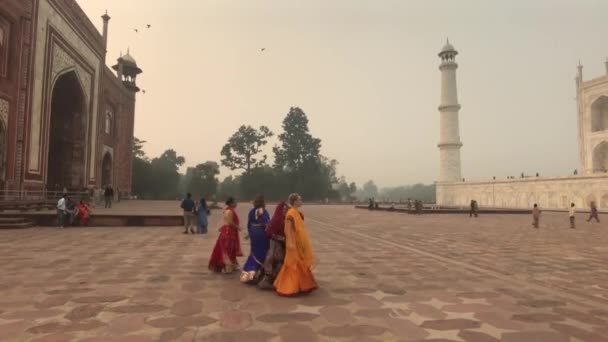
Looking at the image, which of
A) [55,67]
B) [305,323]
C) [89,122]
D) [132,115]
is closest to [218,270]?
[305,323]

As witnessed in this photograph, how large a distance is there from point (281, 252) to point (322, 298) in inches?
33.1

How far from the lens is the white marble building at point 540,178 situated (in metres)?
34.1

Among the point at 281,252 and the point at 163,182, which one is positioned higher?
the point at 163,182

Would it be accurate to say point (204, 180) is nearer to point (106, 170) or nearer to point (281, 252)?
point (106, 170)

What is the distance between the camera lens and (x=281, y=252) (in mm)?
5184

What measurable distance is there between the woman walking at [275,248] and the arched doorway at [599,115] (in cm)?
4763

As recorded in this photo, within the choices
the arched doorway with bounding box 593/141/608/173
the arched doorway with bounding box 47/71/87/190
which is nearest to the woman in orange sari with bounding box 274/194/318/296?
the arched doorway with bounding box 47/71/87/190

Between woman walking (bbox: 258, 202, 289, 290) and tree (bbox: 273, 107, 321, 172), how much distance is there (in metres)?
51.7

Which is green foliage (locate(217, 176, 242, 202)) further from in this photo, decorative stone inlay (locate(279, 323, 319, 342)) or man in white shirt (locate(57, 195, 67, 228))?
decorative stone inlay (locate(279, 323, 319, 342))

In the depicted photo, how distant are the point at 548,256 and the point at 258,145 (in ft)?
171

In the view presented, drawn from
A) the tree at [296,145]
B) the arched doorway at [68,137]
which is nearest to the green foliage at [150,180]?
the tree at [296,145]

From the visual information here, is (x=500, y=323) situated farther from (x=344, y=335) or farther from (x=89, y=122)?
(x=89, y=122)

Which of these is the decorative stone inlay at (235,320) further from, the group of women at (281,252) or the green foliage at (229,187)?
the green foliage at (229,187)

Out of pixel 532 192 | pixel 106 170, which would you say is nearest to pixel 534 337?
pixel 106 170
